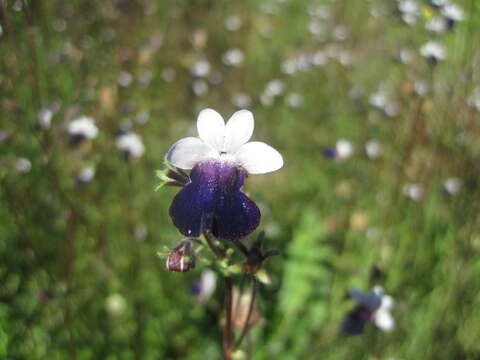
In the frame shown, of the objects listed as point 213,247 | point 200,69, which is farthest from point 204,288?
point 200,69

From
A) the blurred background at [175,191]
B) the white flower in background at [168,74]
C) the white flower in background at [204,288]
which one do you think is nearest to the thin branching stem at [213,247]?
the blurred background at [175,191]

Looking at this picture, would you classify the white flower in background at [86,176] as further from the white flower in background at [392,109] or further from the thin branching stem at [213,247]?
the white flower in background at [392,109]

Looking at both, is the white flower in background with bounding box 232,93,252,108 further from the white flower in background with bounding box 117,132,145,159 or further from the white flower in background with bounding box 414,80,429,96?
the white flower in background with bounding box 117,132,145,159

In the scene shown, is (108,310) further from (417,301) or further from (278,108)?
→ (278,108)

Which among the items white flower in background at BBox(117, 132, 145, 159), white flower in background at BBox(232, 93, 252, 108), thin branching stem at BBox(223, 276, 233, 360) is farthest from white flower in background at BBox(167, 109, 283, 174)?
white flower in background at BBox(232, 93, 252, 108)

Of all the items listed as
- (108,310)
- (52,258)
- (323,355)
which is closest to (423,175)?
(323,355)

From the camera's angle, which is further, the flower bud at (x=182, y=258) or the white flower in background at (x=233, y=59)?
the white flower in background at (x=233, y=59)
